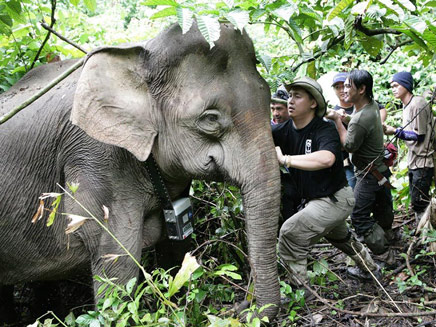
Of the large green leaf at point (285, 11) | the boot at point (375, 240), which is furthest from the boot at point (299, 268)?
the large green leaf at point (285, 11)

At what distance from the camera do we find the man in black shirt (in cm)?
383

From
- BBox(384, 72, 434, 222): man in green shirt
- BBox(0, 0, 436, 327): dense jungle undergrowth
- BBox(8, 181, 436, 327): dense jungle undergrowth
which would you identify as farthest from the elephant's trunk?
BBox(384, 72, 434, 222): man in green shirt

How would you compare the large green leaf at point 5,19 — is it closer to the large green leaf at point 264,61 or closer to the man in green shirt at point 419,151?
the large green leaf at point 264,61

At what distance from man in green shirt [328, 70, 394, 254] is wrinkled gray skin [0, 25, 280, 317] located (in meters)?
1.83

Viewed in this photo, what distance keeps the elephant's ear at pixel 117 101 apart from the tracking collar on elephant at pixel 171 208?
209 millimetres

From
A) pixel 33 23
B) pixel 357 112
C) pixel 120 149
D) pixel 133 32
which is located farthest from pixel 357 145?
pixel 133 32

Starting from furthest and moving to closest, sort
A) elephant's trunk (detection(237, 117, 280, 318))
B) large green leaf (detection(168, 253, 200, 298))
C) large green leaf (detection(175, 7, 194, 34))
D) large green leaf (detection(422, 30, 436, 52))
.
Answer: elephant's trunk (detection(237, 117, 280, 318)) < large green leaf (detection(422, 30, 436, 52)) < large green leaf (detection(175, 7, 194, 34)) < large green leaf (detection(168, 253, 200, 298))

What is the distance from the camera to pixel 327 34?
12.5 feet

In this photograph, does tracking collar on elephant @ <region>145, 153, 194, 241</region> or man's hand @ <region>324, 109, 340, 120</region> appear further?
man's hand @ <region>324, 109, 340, 120</region>

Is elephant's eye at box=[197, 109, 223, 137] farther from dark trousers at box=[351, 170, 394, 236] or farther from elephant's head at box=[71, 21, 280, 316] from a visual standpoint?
dark trousers at box=[351, 170, 394, 236]

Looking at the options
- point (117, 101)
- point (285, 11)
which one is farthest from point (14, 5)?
point (285, 11)

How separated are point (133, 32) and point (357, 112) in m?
8.53

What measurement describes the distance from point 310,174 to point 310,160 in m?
0.33

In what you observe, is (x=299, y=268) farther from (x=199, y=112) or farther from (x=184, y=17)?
(x=184, y=17)
